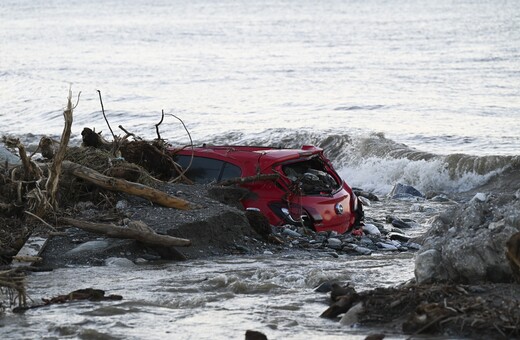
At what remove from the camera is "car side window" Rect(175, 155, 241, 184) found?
536 inches

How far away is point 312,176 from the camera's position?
44.0 feet

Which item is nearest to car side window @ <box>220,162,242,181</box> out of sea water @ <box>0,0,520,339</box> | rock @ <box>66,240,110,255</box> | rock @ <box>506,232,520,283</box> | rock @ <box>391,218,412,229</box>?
sea water @ <box>0,0,520,339</box>

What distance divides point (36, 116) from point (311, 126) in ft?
31.4

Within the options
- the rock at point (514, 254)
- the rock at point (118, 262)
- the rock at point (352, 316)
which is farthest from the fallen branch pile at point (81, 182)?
the rock at point (514, 254)

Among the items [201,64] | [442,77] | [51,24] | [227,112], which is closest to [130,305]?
[227,112]

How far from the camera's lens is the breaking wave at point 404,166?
2192 cm

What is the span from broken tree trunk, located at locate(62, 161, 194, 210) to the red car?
97 centimetres

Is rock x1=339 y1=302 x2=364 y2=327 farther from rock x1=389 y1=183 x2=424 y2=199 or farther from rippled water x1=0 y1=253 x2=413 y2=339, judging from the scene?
rock x1=389 y1=183 x2=424 y2=199

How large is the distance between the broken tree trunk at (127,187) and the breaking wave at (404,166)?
9.25 metres

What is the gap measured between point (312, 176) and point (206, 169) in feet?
4.93

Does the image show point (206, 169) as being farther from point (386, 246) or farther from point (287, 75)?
point (287, 75)

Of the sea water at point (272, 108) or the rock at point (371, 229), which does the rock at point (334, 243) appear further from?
the rock at point (371, 229)

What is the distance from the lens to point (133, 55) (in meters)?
51.8

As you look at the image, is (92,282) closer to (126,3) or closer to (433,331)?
(433,331)
